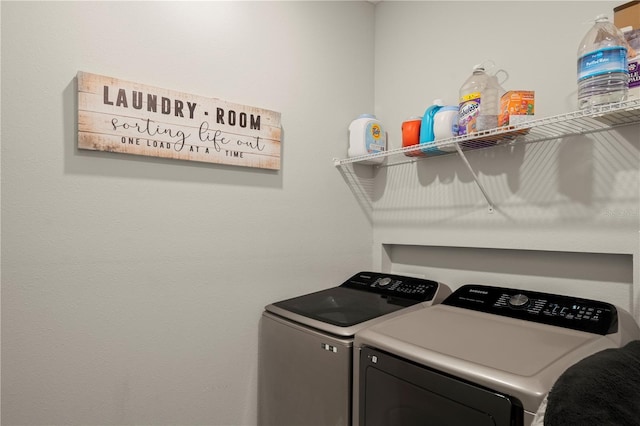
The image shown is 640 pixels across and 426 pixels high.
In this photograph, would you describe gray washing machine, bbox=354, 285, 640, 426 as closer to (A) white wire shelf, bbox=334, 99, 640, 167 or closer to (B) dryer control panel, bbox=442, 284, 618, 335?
(B) dryer control panel, bbox=442, 284, 618, 335

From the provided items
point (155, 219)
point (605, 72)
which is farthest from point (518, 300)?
point (155, 219)

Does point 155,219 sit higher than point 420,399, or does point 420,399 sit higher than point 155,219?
point 155,219

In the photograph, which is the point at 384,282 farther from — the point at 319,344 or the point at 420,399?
the point at 420,399

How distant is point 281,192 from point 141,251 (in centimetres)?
72

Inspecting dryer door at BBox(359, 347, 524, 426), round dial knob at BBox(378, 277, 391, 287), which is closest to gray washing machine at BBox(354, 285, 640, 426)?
dryer door at BBox(359, 347, 524, 426)

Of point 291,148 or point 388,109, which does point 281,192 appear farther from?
point 388,109

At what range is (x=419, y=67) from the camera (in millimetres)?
2070

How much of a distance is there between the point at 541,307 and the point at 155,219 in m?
1.60

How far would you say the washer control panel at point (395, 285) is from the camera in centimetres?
177

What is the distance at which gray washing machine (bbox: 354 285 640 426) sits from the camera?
934mm

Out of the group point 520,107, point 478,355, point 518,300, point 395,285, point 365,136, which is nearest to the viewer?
point 478,355

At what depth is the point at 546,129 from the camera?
148 centimetres

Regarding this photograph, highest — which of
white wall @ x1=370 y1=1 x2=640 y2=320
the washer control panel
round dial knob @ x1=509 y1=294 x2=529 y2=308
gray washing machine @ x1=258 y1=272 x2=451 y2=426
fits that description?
white wall @ x1=370 y1=1 x2=640 y2=320

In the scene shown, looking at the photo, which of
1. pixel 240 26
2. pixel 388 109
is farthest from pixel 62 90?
pixel 388 109
